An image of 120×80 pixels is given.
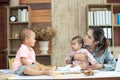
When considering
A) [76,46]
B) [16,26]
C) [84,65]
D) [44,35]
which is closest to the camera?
[84,65]

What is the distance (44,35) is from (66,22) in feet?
2.13

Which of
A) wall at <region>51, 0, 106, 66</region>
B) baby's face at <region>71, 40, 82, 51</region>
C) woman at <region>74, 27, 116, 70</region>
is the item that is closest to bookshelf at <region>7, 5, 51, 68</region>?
wall at <region>51, 0, 106, 66</region>

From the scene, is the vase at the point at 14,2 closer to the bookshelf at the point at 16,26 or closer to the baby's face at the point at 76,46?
the bookshelf at the point at 16,26

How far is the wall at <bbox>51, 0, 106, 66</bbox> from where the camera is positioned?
5137mm

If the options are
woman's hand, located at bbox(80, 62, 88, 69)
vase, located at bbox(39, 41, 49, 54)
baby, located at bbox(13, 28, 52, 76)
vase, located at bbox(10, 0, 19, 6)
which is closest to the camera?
baby, located at bbox(13, 28, 52, 76)

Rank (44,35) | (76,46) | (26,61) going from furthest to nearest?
(44,35), (76,46), (26,61)

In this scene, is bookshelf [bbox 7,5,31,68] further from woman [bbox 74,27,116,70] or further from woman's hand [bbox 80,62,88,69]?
woman's hand [bbox 80,62,88,69]

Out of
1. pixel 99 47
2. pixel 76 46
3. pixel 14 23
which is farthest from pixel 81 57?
pixel 14 23

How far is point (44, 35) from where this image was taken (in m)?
4.79

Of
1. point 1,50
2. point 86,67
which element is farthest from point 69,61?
point 1,50

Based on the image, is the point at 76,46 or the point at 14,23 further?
the point at 14,23

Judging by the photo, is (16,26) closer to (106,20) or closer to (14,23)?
(14,23)

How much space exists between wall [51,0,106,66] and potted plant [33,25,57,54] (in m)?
0.29

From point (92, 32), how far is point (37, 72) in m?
1.12
